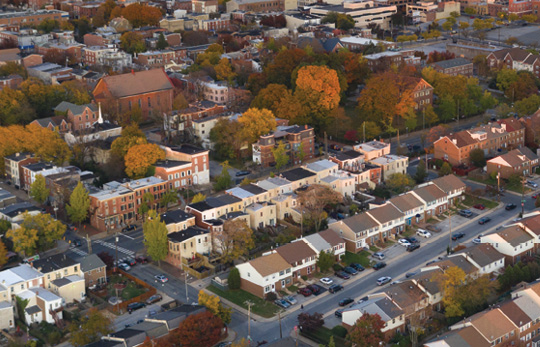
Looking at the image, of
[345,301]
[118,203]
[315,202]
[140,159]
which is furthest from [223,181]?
[345,301]

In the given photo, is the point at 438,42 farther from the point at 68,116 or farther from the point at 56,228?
the point at 56,228

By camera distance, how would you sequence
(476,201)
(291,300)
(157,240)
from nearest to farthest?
(291,300) < (157,240) < (476,201)

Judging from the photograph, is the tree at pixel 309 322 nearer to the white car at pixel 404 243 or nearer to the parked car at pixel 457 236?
the white car at pixel 404 243

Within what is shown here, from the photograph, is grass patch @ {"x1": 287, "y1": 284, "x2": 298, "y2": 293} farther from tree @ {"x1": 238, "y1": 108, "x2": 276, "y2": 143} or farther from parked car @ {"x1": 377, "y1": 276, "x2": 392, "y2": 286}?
tree @ {"x1": 238, "y1": 108, "x2": 276, "y2": 143}

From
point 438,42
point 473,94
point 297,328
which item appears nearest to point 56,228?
point 297,328

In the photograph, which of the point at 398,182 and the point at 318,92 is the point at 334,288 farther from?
the point at 318,92
